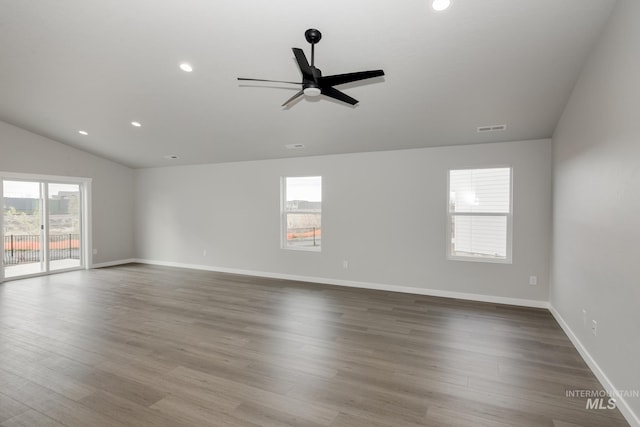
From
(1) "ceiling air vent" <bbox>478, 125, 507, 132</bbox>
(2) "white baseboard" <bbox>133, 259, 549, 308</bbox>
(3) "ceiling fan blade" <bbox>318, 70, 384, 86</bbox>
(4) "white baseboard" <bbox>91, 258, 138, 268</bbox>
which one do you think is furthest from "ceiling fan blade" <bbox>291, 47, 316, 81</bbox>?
(4) "white baseboard" <bbox>91, 258, 138, 268</bbox>

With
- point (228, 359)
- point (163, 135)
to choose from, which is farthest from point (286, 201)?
point (228, 359)

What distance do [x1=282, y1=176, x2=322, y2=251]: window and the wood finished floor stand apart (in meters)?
1.53

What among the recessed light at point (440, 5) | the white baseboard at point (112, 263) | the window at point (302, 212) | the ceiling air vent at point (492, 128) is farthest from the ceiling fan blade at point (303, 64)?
the white baseboard at point (112, 263)

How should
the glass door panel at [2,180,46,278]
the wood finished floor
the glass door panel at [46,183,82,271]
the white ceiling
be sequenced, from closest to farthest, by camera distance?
the wood finished floor → the white ceiling → the glass door panel at [2,180,46,278] → the glass door panel at [46,183,82,271]

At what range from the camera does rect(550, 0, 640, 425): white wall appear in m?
2.01

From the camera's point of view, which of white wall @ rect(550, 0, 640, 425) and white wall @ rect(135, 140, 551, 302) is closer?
white wall @ rect(550, 0, 640, 425)

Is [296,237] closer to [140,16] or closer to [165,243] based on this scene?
[165,243]

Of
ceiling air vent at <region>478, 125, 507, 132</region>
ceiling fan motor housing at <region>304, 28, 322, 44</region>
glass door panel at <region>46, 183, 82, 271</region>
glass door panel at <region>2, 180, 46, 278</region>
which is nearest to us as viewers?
ceiling fan motor housing at <region>304, 28, 322, 44</region>

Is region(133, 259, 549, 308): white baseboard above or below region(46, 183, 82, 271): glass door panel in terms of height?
below

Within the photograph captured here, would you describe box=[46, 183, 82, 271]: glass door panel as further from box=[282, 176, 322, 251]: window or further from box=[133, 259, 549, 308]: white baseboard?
box=[282, 176, 322, 251]: window

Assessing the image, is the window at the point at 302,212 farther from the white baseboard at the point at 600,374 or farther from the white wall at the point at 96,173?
the white wall at the point at 96,173

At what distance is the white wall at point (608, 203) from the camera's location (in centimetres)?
201

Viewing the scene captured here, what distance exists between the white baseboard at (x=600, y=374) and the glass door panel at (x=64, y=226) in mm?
8942

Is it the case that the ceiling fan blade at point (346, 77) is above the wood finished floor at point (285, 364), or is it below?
above
